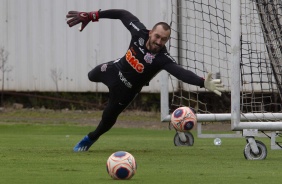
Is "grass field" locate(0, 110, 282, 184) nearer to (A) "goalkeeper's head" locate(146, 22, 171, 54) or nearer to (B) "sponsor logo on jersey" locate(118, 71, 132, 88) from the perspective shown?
(B) "sponsor logo on jersey" locate(118, 71, 132, 88)

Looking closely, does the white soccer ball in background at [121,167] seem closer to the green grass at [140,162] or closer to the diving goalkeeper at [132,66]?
the green grass at [140,162]

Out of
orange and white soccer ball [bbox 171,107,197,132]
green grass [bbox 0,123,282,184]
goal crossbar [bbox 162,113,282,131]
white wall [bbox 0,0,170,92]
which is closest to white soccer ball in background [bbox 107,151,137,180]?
green grass [bbox 0,123,282,184]

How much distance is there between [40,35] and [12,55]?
37.4 inches

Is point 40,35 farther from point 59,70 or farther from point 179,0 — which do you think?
point 179,0

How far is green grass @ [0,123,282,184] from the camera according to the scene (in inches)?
415

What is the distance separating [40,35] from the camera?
27.2 metres

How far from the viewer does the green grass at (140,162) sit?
10539 mm

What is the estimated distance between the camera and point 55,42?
2698 cm

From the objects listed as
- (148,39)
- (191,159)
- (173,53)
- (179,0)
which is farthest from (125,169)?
(173,53)

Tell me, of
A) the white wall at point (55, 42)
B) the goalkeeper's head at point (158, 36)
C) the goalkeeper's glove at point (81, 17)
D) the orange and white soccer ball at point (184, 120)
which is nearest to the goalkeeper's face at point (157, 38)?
the goalkeeper's head at point (158, 36)

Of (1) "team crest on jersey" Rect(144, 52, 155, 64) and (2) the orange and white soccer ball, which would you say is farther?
(1) "team crest on jersey" Rect(144, 52, 155, 64)

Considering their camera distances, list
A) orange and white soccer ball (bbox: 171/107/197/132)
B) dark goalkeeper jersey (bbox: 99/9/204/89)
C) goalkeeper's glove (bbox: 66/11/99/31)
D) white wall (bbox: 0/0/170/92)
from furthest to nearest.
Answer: white wall (bbox: 0/0/170/92), goalkeeper's glove (bbox: 66/11/99/31), dark goalkeeper jersey (bbox: 99/9/204/89), orange and white soccer ball (bbox: 171/107/197/132)

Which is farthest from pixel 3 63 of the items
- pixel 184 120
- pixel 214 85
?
pixel 214 85

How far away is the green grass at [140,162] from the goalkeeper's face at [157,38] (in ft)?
4.99
